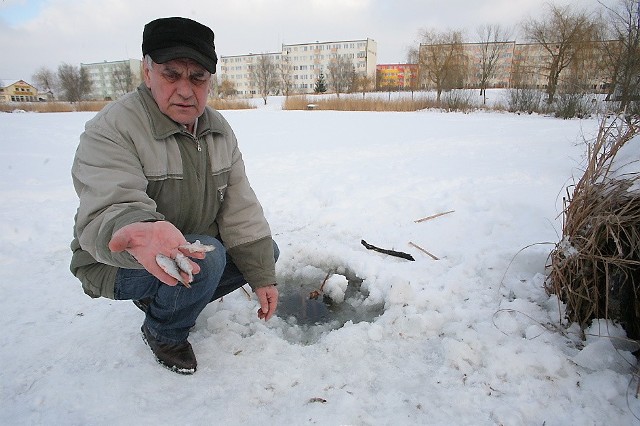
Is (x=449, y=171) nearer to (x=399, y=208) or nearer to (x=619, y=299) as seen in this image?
(x=399, y=208)

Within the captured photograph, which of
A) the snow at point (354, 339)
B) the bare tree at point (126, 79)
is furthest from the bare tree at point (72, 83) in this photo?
the snow at point (354, 339)

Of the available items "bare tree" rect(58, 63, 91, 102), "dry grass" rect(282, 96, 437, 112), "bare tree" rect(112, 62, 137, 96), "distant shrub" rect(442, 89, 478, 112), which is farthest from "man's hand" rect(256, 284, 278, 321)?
"bare tree" rect(112, 62, 137, 96)

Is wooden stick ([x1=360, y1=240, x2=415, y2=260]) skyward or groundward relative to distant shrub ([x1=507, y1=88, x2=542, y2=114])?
groundward

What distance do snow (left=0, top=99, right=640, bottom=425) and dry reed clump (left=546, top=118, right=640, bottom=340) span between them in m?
0.11

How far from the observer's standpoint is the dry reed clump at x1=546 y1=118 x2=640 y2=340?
161 centimetres

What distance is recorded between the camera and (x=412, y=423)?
1.46 meters

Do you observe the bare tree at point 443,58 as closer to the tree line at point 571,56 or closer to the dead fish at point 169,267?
the tree line at point 571,56

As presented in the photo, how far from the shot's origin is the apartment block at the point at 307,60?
7506 cm

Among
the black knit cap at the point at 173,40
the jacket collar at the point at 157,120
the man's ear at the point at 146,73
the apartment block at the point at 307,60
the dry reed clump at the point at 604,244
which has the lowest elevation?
the dry reed clump at the point at 604,244

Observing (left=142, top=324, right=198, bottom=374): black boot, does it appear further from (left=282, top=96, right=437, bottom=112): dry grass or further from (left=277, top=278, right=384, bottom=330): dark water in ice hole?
(left=282, top=96, right=437, bottom=112): dry grass

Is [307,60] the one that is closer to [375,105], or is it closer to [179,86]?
[375,105]

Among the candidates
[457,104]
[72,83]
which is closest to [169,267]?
[457,104]

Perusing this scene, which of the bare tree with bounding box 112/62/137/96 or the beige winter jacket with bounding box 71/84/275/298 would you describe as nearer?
the beige winter jacket with bounding box 71/84/275/298

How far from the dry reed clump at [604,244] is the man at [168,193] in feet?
4.95
